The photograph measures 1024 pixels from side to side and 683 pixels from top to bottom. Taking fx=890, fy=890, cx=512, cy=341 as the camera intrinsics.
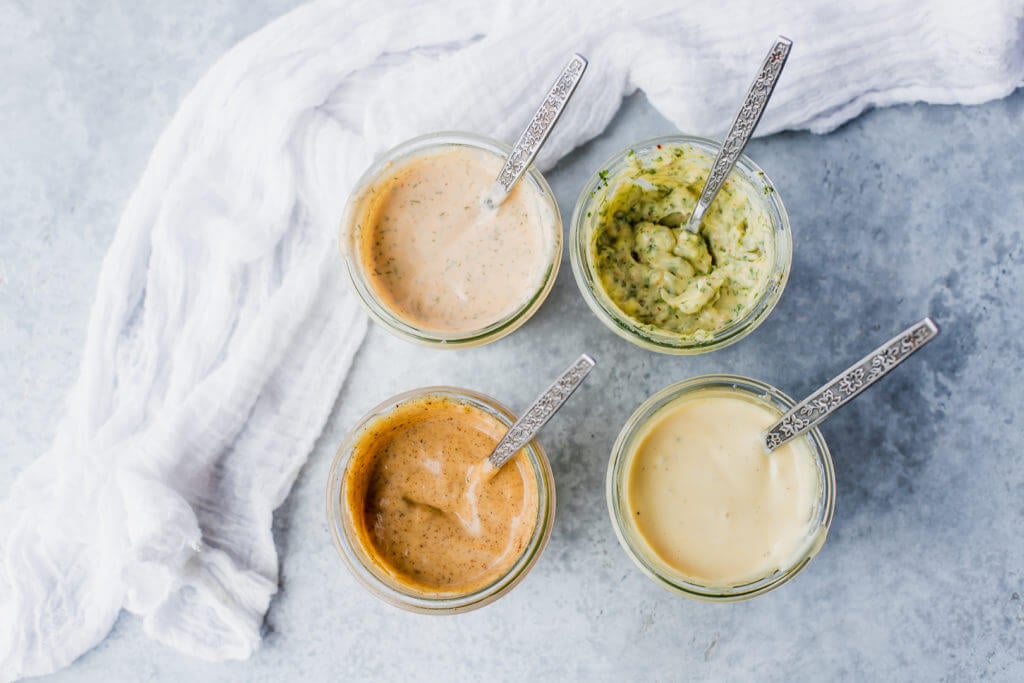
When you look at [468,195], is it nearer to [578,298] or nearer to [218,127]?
[578,298]

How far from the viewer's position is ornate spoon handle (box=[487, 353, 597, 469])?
4.96ft

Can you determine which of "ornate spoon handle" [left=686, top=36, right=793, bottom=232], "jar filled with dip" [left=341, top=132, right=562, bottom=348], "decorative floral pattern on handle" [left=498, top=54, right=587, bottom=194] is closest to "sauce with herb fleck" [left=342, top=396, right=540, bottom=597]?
"jar filled with dip" [left=341, top=132, right=562, bottom=348]

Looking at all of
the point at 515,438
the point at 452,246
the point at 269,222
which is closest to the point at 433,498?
the point at 515,438

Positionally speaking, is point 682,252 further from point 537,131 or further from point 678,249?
point 537,131

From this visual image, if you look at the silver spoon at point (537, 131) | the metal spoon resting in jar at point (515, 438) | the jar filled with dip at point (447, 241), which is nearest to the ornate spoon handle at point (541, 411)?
the metal spoon resting in jar at point (515, 438)

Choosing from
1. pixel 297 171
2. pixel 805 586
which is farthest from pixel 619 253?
pixel 805 586

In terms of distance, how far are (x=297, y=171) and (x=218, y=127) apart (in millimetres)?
195

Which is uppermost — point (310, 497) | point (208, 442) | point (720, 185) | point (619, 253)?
point (720, 185)

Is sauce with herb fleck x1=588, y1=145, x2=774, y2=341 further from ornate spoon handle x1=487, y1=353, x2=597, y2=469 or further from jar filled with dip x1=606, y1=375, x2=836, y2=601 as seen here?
ornate spoon handle x1=487, y1=353, x2=597, y2=469

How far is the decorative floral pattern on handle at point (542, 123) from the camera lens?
5.06 ft

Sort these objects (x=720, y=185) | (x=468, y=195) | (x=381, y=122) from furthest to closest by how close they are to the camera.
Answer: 1. (x=381, y=122)
2. (x=468, y=195)
3. (x=720, y=185)

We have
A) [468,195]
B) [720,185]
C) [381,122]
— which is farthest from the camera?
[381,122]

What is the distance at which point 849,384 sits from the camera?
1.50m

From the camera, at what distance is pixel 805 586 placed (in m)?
1.94
